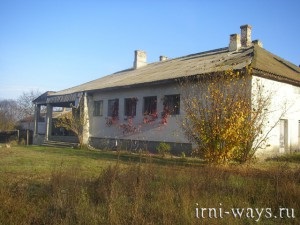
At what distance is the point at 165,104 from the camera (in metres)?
19.3

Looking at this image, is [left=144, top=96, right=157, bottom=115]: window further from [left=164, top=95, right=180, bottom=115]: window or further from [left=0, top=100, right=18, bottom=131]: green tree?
[left=0, top=100, right=18, bottom=131]: green tree

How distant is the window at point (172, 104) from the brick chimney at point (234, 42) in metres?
5.44

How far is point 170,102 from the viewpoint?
19141mm

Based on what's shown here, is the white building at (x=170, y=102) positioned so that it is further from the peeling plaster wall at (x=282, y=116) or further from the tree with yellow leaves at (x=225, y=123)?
the tree with yellow leaves at (x=225, y=123)

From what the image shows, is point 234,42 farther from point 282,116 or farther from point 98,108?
point 98,108

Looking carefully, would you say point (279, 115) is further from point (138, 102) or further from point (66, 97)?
point (66, 97)

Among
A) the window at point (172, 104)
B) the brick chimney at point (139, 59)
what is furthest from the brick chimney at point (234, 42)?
the brick chimney at point (139, 59)

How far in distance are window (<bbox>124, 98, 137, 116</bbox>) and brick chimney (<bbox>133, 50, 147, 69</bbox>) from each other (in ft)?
30.6

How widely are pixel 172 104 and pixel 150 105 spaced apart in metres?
1.88

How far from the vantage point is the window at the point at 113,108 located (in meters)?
23.0

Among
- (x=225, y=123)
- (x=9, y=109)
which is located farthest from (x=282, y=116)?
(x=9, y=109)

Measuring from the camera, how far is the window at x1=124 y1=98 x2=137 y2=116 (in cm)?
2153

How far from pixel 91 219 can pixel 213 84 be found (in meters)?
7.99

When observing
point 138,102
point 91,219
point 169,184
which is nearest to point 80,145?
point 138,102
